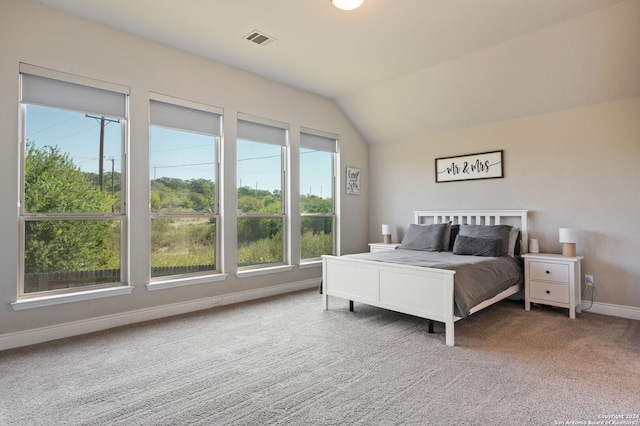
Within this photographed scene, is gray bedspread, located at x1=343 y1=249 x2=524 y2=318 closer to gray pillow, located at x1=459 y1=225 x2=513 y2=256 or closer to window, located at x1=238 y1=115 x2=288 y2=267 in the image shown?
gray pillow, located at x1=459 y1=225 x2=513 y2=256

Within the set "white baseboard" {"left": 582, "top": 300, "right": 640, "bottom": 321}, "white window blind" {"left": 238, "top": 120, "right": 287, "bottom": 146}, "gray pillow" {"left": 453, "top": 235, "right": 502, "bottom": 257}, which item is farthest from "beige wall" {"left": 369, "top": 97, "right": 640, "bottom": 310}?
"white window blind" {"left": 238, "top": 120, "right": 287, "bottom": 146}

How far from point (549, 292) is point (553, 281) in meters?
0.13

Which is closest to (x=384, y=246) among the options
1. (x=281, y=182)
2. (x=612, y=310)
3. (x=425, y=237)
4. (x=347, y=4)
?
(x=425, y=237)

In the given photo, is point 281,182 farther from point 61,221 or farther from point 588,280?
point 588,280

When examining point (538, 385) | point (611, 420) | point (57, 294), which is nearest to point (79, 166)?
point (57, 294)

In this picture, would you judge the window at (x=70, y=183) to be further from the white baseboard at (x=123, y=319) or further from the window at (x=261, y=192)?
the window at (x=261, y=192)

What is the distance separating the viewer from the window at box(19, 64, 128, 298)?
2.96 metres

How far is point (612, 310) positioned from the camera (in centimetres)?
365

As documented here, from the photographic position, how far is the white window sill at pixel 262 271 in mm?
4277

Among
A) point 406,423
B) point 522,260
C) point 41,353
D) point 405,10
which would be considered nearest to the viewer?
point 406,423

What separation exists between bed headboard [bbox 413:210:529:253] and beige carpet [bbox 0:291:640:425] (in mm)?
1135

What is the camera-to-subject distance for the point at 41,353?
2.69m

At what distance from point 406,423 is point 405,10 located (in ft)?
10.1

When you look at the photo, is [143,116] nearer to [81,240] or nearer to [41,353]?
[81,240]
